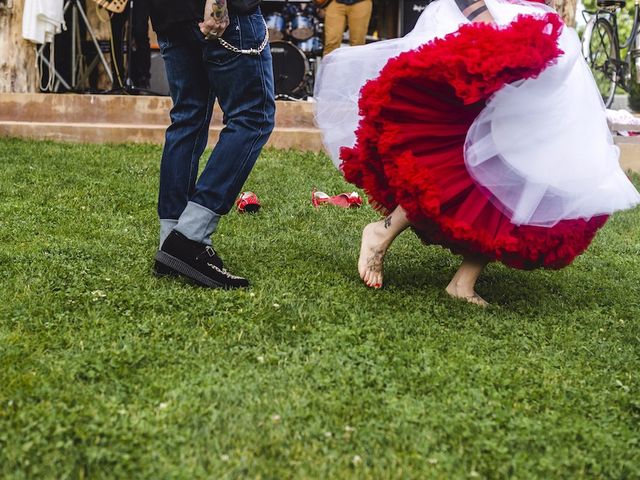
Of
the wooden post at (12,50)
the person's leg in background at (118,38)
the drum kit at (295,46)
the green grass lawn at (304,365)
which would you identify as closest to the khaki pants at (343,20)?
the drum kit at (295,46)

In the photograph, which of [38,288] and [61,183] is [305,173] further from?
[38,288]

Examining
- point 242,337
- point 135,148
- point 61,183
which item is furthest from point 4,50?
point 242,337

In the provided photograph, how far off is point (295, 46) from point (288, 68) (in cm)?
32

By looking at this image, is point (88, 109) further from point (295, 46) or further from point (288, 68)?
point (295, 46)

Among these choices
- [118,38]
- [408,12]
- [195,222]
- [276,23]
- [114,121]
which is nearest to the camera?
[195,222]

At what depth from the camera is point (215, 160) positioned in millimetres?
3375

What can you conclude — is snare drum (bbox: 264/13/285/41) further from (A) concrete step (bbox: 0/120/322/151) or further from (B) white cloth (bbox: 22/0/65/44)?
(A) concrete step (bbox: 0/120/322/151)

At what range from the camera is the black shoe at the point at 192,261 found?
11.2 ft

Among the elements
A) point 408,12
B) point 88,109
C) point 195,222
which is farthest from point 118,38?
point 195,222

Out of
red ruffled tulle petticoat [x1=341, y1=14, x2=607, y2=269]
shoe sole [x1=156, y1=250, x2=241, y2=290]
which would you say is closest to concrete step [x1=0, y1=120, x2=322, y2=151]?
shoe sole [x1=156, y1=250, x2=241, y2=290]

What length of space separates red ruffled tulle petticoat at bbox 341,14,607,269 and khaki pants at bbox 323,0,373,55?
20.8 feet

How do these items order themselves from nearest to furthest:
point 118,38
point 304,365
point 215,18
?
point 304,365 → point 215,18 → point 118,38

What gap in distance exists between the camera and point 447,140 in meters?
3.27

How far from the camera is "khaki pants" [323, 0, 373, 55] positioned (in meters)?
9.46
